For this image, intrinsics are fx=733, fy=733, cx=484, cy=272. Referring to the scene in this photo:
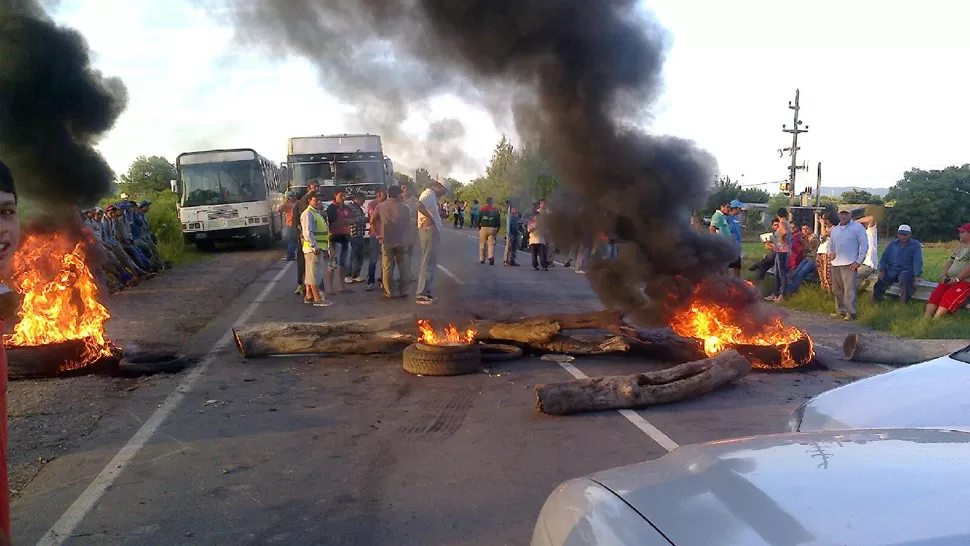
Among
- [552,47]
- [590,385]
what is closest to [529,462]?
[590,385]

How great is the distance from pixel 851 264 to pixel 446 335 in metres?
6.78

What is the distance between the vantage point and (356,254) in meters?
14.8

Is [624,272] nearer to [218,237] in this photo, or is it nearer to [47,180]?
[47,180]

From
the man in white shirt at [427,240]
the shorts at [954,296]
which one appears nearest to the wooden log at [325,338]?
the man in white shirt at [427,240]

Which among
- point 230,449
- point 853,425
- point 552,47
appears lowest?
point 230,449

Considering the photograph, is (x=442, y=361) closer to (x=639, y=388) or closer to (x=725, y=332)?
(x=639, y=388)

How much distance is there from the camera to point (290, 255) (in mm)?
20156

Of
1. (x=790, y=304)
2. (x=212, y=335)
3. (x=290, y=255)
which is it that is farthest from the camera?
(x=290, y=255)

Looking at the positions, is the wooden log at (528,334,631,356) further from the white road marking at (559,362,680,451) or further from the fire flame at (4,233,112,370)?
the fire flame at (4,233,112,370)

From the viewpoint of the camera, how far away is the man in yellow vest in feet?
38.9

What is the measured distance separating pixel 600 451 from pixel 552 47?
18.8 ft

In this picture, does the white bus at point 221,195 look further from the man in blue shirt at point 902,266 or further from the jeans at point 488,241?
the man in blue shirt at point 902,266

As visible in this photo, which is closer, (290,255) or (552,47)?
(552,47)

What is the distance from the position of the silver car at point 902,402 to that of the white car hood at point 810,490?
56.6 inches
